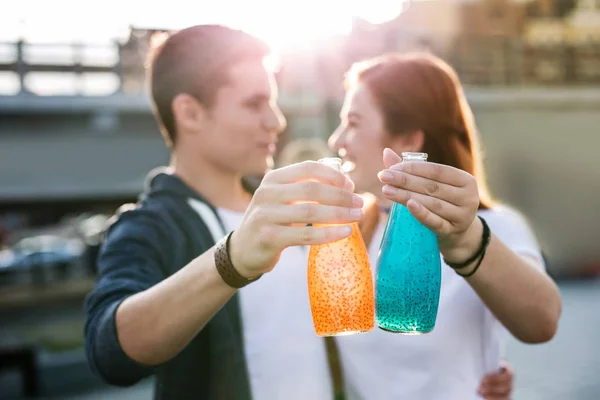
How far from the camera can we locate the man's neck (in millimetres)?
2207

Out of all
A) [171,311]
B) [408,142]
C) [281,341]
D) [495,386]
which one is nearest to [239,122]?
[408,142]

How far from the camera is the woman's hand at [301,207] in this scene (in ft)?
4.04

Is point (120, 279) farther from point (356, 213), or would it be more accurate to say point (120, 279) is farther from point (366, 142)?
point (366, 142)

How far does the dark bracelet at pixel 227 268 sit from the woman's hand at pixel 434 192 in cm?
32

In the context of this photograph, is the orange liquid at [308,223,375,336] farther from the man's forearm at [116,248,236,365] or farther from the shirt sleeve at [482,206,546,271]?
the shirt sleeve at [482,206,546,271]

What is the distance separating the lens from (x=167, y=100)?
2.25m

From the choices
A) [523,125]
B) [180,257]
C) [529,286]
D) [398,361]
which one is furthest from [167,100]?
[523,125]

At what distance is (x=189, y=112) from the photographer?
2209mm

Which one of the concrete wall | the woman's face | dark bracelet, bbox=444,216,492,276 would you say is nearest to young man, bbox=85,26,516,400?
the woman's face

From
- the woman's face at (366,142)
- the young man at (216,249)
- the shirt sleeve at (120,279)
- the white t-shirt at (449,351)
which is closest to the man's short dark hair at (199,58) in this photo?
the young man at (216,249)

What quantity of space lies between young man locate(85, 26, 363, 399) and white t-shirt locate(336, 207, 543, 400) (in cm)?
18

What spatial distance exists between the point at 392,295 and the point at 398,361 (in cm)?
64

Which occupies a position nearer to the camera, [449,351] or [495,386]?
[449,351]

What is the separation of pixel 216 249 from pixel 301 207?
0.82 ft
